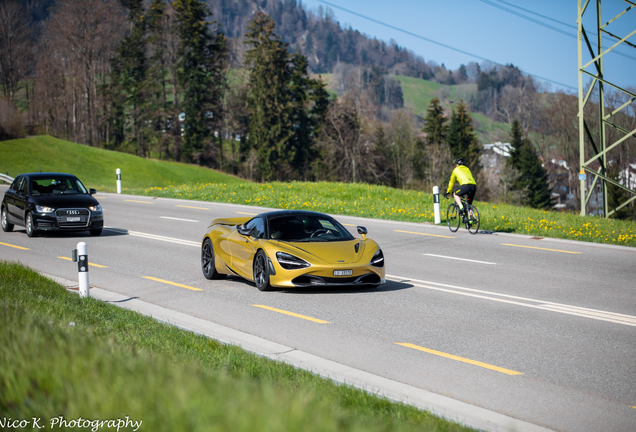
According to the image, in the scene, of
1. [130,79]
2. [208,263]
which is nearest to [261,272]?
[208,263]

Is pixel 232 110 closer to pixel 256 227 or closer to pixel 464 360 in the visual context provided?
pixel 256 227

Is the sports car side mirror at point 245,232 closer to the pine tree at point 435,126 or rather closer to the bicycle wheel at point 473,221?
the bicycle wheel at point 473,221

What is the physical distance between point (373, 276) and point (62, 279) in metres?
5.55

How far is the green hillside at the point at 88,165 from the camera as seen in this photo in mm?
53562

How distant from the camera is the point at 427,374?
5.90m

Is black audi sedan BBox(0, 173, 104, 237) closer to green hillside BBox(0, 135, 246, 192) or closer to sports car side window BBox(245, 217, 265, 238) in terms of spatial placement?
sports car side window BBox(245, 217, 265, 238)

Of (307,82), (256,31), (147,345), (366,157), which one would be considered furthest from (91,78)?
(147,345)

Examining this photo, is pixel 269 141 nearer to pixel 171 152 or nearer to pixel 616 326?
pixel 171 152

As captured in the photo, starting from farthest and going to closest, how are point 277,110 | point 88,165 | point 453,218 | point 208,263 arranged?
1. point 277,110
2. point 88,165
3. point 453,218
4. point 208,263

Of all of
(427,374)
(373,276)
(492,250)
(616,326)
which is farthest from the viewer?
(492,250)

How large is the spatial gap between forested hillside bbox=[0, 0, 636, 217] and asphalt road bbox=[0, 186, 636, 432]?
2215 inches

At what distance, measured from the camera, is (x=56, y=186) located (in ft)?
58.8

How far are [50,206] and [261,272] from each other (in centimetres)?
932

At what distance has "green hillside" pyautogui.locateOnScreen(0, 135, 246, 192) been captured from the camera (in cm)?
5356
